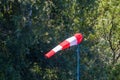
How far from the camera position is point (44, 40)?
808 centimetres

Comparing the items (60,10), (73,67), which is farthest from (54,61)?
(60,10)

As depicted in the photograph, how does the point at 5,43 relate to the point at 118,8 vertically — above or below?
below

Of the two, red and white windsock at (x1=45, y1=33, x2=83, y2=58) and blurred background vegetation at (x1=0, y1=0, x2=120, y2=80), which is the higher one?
blurred background vegetation at (x1=0, y1=0, x2=120, y2=80)

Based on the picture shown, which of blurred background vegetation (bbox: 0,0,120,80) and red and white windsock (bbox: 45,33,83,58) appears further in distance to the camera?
blurred background vegetation (bbox: 0,0,120,80)

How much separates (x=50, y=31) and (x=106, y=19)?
593 cm

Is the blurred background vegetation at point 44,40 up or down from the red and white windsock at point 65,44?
up

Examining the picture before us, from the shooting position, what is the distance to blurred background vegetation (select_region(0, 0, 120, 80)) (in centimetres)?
741

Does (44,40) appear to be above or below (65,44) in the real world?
above

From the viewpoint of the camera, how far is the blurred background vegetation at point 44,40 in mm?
7414

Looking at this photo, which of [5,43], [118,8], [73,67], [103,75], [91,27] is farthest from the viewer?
[118,8]

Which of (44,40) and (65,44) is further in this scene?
(44,40)

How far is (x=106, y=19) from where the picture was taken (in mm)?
13695

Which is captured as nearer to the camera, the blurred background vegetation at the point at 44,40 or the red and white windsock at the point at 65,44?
the red and white windsock at the point at 65,44

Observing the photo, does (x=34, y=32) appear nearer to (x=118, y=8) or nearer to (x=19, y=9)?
(x=19, y=9)
